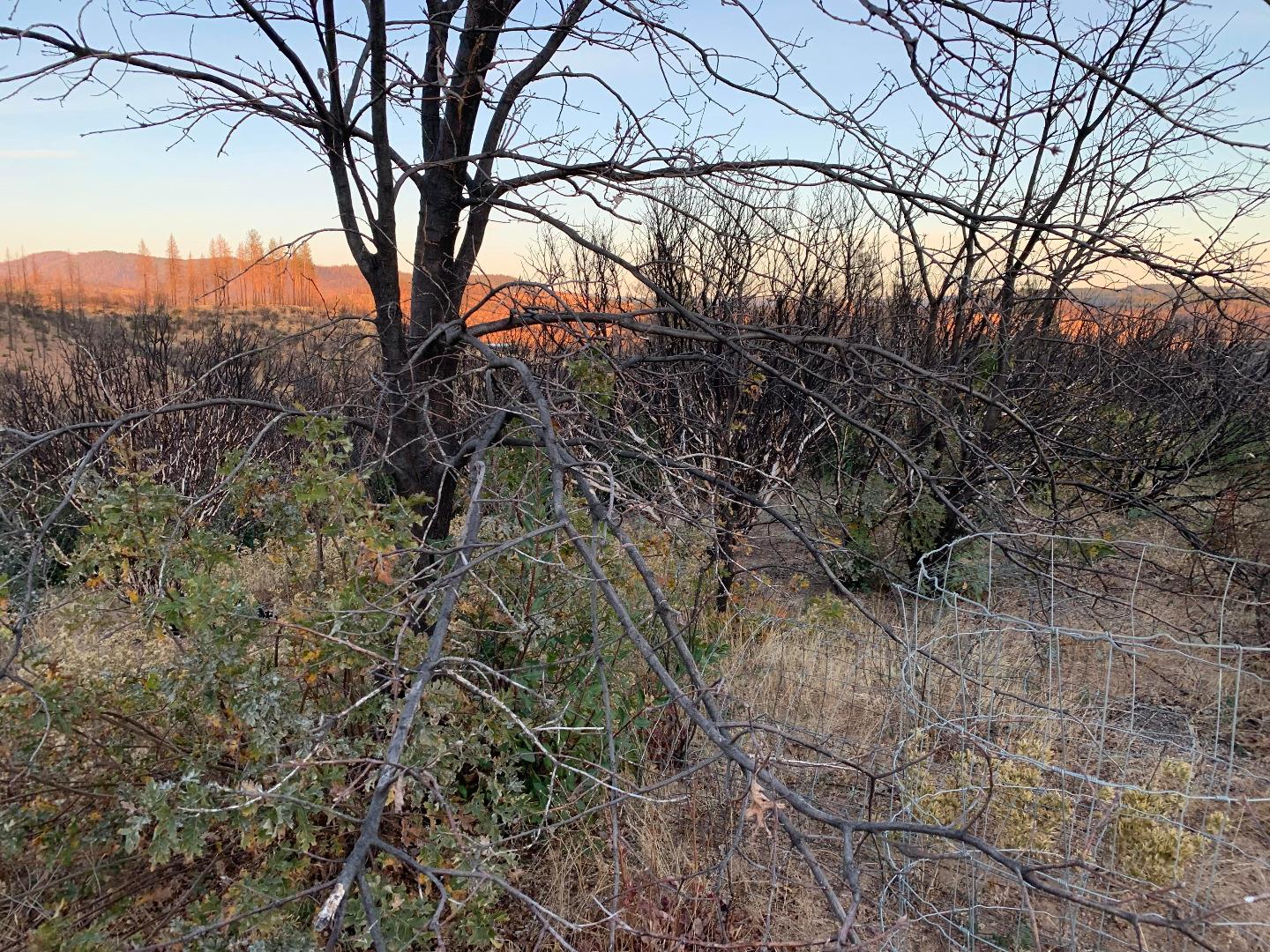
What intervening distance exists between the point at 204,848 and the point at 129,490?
3.57 ft

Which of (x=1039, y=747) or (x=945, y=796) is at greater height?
(x=1039, y=747)

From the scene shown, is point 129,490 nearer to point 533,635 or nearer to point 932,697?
point 533,635

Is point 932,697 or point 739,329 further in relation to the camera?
point 932,697

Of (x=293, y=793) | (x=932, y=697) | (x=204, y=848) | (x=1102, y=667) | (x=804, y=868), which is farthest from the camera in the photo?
(x=1102, y=667)

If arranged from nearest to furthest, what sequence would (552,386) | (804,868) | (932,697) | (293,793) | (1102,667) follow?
(293,793)
(552,386)
(804,868)
(932,697)
(1102,667)

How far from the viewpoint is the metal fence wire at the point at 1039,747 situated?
2404 millimetres

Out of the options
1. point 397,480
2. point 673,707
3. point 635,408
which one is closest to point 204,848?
point 397,480

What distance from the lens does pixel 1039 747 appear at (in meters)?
2.96

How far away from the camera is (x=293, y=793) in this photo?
1.79m

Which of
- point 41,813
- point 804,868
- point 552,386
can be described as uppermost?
point 552,386

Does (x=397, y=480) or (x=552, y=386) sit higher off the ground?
(x=552, y=386)

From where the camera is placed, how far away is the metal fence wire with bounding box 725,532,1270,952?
240cm

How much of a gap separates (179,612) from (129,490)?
0.52 meters

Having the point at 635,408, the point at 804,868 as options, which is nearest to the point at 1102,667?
the point at 804,868
